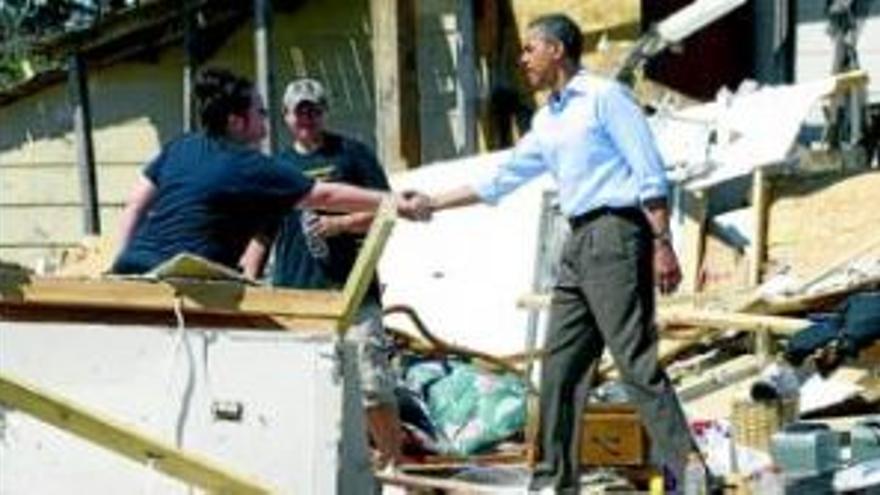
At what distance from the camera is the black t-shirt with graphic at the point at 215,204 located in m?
6.68

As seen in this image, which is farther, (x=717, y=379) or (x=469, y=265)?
(x=469, y=265)

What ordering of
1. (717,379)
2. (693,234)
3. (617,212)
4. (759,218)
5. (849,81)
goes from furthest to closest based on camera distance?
1. (849,81)
2. (693,234)
3. (759,218)
4. (717,379)
5. (617,212)

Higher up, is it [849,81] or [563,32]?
[563,32]

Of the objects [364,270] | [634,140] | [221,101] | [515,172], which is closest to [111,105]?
[515,172]

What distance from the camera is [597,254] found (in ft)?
23.4

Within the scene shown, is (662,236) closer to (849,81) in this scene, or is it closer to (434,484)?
(434,484)

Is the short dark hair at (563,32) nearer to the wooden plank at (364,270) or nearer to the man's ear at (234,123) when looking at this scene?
the man's ear at (234,123)

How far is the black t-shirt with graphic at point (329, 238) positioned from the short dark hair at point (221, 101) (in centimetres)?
89

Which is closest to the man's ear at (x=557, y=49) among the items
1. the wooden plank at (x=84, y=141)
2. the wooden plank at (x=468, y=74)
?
the wooden plank at (x=468, y=74)

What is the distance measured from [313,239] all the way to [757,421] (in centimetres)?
179

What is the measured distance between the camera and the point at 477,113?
12.8 metres

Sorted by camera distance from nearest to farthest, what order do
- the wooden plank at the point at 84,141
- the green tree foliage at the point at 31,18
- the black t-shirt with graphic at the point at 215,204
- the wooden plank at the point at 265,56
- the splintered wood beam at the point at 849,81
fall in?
the black t-shirt with graphic at the point at 215,204 < the splintered wood beam at the point at 849,81 < the wooden plank at the point at 265,56 < the wooden plank at the point at 84,141 < the green tree foliage at the point at 31,18

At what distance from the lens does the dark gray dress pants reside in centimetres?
701

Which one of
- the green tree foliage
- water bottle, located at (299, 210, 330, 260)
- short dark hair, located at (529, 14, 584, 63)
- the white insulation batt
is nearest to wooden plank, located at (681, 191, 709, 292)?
the white insulation batt
